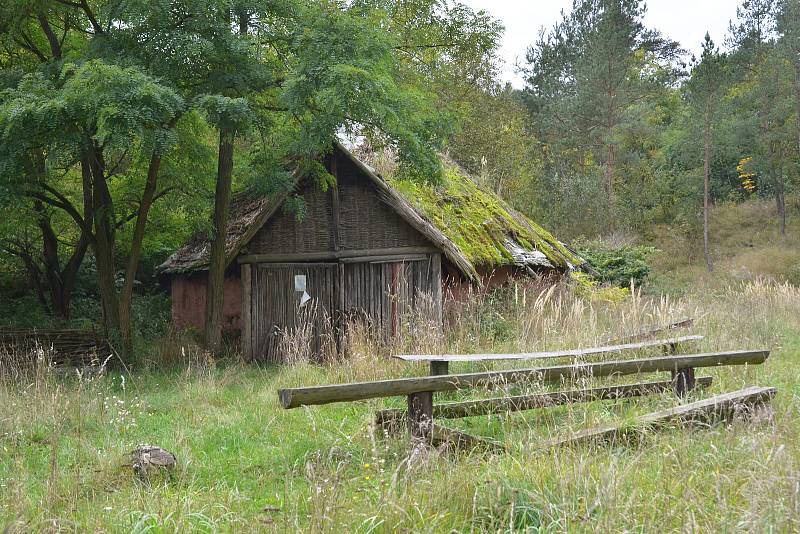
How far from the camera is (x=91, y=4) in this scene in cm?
1098

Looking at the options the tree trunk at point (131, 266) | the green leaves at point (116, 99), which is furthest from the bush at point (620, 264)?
the green leaves at point (116, 99)

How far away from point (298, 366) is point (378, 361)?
1.03m

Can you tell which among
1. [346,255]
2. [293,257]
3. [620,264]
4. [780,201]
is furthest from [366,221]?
[780,201]

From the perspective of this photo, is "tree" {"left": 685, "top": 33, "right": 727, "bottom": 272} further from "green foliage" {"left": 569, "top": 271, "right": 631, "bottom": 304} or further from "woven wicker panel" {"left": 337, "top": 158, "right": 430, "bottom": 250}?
"woven wicker panel" {"left": 337, "top": 158, "right": 430, "bottom": 250}

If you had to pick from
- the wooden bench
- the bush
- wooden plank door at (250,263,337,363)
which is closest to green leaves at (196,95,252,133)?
wooden plank door at (250,263,337,363)

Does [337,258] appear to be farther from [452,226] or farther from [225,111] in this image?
[225,111]

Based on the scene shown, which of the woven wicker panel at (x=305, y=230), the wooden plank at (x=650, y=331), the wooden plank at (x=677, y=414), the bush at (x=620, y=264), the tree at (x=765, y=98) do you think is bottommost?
the wooden plank at (x=677, y=414)

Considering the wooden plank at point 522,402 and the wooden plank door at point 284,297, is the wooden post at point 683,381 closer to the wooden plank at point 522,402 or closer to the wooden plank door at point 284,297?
the wooden plank at point 522,402

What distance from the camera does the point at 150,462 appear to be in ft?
15.0

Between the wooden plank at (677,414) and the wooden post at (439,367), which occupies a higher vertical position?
the wooden post at (439,367)

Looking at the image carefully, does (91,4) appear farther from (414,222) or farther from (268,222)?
(414,222)

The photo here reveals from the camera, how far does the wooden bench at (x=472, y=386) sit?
451cm

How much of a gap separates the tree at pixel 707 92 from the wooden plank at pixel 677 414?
25857mm

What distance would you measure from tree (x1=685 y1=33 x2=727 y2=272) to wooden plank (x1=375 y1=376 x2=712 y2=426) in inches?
1004
